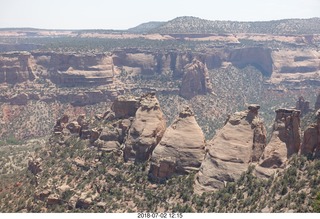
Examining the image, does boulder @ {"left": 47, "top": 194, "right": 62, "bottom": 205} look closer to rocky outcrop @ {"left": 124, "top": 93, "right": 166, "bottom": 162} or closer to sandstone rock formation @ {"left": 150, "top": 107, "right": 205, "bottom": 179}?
rocky outcrop @ {"left": 124, "top": 93, "right": 166, "bottom": 162}

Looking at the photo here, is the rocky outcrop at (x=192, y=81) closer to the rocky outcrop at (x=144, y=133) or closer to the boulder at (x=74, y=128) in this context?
the boulder at (x=74, y=128)

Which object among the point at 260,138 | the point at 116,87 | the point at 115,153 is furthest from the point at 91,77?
the point at 260,138

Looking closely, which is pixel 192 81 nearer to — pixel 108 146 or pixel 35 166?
pixel 108 146

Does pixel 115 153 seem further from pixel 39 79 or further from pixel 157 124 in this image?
pixel 39 79

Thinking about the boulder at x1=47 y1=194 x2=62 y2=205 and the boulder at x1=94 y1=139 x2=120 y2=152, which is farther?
the boulder at x1=94 y1=139 x2=120 y2=152

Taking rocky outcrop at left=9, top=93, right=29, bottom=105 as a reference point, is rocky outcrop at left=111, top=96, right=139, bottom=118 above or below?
above

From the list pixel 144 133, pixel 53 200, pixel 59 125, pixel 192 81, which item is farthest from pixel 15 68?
pixel 53 200

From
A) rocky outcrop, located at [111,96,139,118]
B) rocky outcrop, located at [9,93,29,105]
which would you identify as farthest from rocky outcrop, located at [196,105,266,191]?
rocky outcrop, located at [9,93,29,105]

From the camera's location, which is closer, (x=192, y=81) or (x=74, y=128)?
(x=74, y=128)
